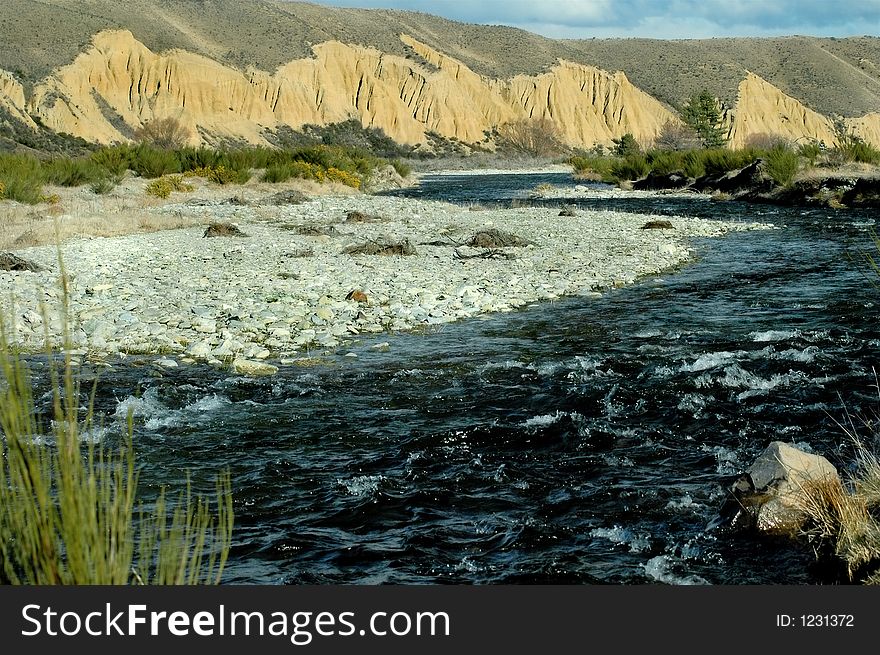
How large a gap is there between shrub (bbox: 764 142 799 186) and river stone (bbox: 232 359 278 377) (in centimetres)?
2763

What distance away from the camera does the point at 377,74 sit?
100 m

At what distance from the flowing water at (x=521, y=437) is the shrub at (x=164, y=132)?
5951cm

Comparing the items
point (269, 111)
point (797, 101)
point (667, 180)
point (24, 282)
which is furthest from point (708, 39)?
point (24, 282)

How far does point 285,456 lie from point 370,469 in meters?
0.71

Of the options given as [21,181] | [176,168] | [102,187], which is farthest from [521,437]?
[176,168]

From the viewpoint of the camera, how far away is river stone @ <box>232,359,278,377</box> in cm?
934

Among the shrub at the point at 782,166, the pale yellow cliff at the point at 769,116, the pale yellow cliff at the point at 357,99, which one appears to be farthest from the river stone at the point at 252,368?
the pale yellow cliff at the point at 769,116

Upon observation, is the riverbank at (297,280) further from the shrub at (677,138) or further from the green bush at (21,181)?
the shrub at (677,138)

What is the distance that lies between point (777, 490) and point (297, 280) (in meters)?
9.96

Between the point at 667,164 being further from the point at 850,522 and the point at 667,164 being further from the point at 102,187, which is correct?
the point at 850,522

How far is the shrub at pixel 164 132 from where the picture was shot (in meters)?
67.2

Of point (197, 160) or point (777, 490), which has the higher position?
point (197, 160)

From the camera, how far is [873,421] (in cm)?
735

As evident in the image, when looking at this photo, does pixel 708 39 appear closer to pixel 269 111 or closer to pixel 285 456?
pixel 269 111
